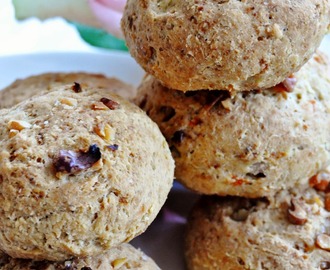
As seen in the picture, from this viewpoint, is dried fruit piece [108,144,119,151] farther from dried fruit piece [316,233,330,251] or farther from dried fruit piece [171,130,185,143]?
dried fruit piece [316,233,330,251]

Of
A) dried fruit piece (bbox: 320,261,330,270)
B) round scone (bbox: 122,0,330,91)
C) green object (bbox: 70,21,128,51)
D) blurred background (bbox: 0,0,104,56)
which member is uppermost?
round scone (bbox: 122,0,330,91)

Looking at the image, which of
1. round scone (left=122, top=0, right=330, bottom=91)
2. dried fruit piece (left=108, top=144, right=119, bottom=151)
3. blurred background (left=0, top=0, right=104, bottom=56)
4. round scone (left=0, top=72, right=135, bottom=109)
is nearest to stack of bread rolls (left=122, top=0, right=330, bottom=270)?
round scone (left=122, top=0, right=330, bottom=91)

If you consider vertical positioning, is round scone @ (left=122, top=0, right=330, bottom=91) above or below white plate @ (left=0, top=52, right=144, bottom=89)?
above

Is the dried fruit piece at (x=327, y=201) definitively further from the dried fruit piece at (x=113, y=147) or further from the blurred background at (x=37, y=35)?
the blurred background at (x=37, y=35)

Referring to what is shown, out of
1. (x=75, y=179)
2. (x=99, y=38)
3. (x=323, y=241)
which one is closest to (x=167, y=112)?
(x=75, y=179)

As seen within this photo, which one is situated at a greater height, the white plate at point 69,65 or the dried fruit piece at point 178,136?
the dried fruit piece at point 178,136

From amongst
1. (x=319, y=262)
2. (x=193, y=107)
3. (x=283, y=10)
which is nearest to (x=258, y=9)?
(x=283, y=10)

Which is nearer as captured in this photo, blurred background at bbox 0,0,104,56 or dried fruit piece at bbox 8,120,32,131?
dried fruit piece at bbox 8,120,32,131

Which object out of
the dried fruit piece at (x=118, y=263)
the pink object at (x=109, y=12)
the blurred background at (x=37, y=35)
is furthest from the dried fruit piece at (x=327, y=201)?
the blurred background at (x=37, y=35)
